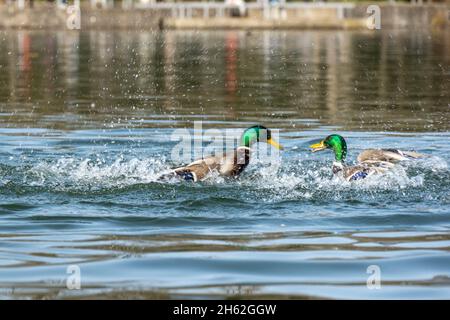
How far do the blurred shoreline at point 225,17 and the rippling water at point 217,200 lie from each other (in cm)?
3105

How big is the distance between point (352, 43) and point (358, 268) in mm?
33857

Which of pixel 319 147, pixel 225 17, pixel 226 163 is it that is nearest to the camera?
pixel 226 163

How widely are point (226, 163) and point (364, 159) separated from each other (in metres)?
1.38

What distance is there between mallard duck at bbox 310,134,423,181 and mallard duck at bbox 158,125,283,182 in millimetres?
622

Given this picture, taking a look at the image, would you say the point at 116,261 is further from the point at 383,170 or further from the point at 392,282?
the point at 383,170

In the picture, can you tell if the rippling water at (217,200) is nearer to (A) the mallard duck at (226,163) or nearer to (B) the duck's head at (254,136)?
(A) the mallard duck at (226,163)

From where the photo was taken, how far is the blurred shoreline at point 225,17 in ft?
172

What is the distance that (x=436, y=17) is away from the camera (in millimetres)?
54062

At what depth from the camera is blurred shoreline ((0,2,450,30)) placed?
5256cm

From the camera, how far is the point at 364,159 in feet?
36.9

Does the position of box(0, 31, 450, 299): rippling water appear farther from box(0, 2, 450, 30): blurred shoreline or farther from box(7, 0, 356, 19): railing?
box(7, 0, 356, 19): railing

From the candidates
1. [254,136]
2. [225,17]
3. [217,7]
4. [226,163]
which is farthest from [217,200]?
[217,7]

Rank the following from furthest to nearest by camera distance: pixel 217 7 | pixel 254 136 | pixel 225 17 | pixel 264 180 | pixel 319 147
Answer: pixel 217 7
pixel 225 17
pixel 319 147
pixel 254 136
pixel 264 180

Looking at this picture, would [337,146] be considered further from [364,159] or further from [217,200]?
[217,200]
